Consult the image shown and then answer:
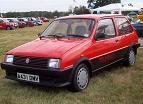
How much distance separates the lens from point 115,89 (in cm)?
654

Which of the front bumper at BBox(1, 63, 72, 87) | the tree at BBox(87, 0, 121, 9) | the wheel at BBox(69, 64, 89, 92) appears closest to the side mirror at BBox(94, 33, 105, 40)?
the wheel at BBox(69, 64, 89, 92)

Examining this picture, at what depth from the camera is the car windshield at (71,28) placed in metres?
7.03

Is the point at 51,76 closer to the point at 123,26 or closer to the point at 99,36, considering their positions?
the point at 99,36

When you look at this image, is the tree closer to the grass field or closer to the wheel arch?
the grass field

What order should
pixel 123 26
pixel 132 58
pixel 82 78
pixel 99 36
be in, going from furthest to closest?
pixel 132 58 → pixel 123 26 → pixel 99 36 → pixel 82 78

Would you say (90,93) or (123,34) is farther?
(123,34)

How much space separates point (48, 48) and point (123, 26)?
2.99 m

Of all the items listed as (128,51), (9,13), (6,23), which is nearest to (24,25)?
(6,23)

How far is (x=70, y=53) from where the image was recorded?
614 cm

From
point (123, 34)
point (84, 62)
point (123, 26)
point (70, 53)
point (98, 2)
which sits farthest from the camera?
point (98, 2)

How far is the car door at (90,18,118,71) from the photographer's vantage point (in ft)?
22.7

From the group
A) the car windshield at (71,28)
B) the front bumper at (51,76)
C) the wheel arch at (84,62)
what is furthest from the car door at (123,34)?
the front bumper at (51,76)

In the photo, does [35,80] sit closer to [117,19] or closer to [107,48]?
[107,48]

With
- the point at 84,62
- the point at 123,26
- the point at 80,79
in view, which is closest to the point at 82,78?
the point at 80,79
